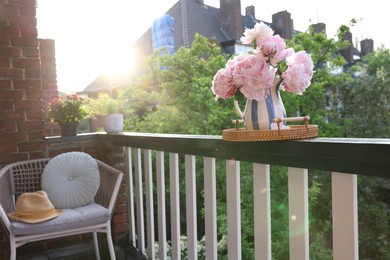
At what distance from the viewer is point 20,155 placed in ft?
8.55

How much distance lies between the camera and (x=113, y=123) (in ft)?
9.21

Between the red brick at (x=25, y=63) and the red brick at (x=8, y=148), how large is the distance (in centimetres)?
54

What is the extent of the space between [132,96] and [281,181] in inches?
139

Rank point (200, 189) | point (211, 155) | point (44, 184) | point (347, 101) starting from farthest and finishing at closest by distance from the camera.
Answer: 1. point (347, 101)
2. point (200, 189)
3. point (44, 184)
4. point (211, 155)

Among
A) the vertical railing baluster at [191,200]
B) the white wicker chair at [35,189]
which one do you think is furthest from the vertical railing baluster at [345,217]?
the white wicker chair at [35,189]

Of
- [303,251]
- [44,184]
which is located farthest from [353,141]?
[44,184]

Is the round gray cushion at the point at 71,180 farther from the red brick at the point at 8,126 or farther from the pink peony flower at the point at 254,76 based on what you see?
the pink peony flower at the point at 254,76

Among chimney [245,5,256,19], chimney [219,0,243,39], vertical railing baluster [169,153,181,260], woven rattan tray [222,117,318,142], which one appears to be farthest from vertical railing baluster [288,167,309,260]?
chimney [245,5,256,19]

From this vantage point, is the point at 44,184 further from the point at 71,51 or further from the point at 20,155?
the point at 71,51

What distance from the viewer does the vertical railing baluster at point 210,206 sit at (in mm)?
1687

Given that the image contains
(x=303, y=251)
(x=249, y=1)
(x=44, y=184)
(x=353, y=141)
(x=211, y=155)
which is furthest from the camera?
(x=249, y=1)

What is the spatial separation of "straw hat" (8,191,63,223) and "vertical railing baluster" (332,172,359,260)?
1551mm

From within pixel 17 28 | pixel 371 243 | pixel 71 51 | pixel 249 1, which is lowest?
pixel 371 243

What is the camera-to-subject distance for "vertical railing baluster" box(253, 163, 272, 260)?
137 cm
